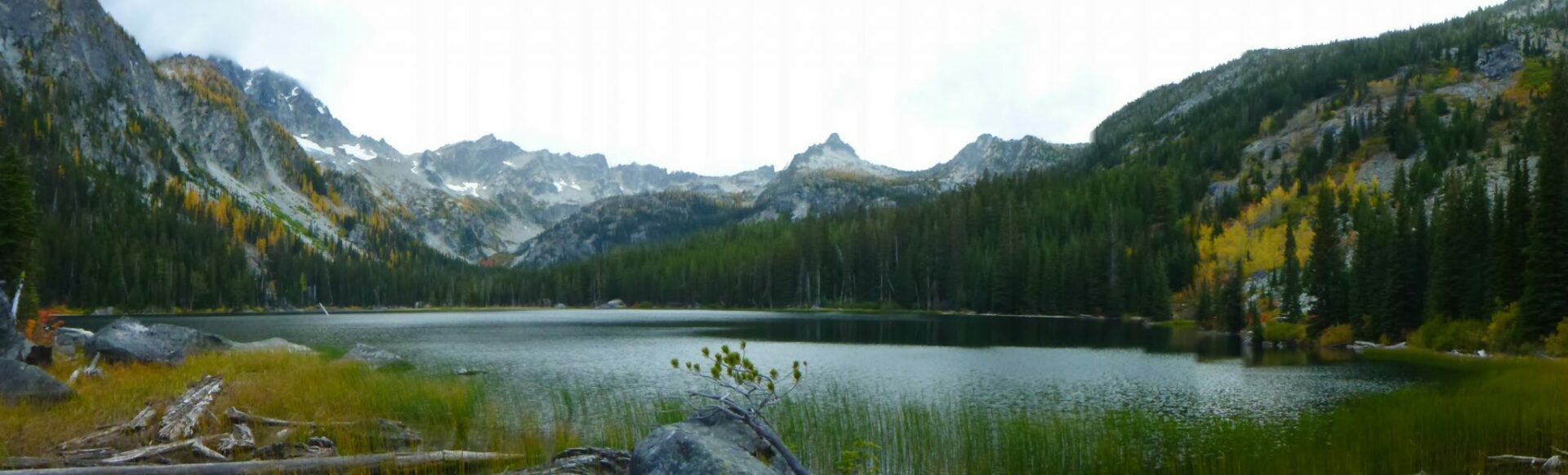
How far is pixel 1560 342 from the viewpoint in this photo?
131 feet

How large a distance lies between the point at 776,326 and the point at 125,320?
216 ft

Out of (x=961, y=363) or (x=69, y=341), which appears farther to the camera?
(x=961, y=363)

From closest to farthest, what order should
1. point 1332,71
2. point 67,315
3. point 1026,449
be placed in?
point 1026,449 < point 67,315 < point 1332,71

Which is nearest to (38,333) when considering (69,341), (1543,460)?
(69,341)

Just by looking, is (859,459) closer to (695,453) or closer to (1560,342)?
(695,453)

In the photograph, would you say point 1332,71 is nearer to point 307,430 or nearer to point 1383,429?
point 1383,429

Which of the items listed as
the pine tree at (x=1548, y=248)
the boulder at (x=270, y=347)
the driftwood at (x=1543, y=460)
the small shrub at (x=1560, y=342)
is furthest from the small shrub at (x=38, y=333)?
the pine tree at (x=1548, y=248)

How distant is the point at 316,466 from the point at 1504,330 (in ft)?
196

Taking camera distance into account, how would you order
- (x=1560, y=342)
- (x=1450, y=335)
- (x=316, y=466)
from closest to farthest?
1. (x=316, y=466)
2. (x=1560, y=342)
3. (x=1450, y=335)

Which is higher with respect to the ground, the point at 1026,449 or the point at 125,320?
the point at 125,320

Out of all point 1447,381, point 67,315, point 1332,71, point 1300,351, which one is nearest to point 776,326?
point 1300,351

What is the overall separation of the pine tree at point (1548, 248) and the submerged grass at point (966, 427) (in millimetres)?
20209

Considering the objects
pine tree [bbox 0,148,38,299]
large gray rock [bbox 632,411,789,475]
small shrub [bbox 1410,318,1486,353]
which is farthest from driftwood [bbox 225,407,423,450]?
small shrub [bbox 1410,318,1486,353]

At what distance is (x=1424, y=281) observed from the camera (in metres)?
58.4
